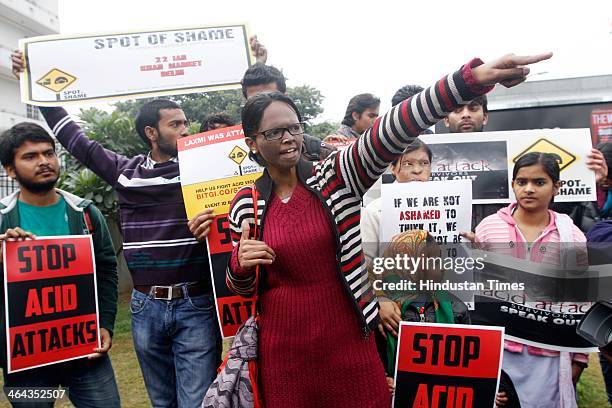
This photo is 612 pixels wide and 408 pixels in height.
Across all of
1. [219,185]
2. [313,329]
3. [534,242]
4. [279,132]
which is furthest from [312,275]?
[534,242]

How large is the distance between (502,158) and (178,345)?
2152 mm

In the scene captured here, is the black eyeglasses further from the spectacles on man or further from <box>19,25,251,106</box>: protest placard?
<box>19,25,251,106</box>: protest placard

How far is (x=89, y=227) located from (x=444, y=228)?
1922 mm

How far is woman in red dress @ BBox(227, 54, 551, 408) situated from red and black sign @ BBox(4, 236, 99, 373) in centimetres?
120

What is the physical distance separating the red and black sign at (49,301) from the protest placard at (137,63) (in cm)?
93

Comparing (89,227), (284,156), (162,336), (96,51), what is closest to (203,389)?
(162,336)

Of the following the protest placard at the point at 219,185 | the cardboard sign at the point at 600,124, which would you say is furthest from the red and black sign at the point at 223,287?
the cardboard sign at the point at 600,124

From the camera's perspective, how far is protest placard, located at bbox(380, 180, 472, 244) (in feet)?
8.67

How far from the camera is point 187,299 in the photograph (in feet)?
9.34

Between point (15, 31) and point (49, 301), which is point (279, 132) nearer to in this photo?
point (49, 301)

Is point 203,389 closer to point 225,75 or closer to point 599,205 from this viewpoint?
Answer: point 225,75

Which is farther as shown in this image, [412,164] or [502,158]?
[502,158]

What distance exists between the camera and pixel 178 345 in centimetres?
285

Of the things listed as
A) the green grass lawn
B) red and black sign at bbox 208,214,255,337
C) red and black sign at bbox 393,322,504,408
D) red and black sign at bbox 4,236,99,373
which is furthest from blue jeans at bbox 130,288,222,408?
the green grass lawn
